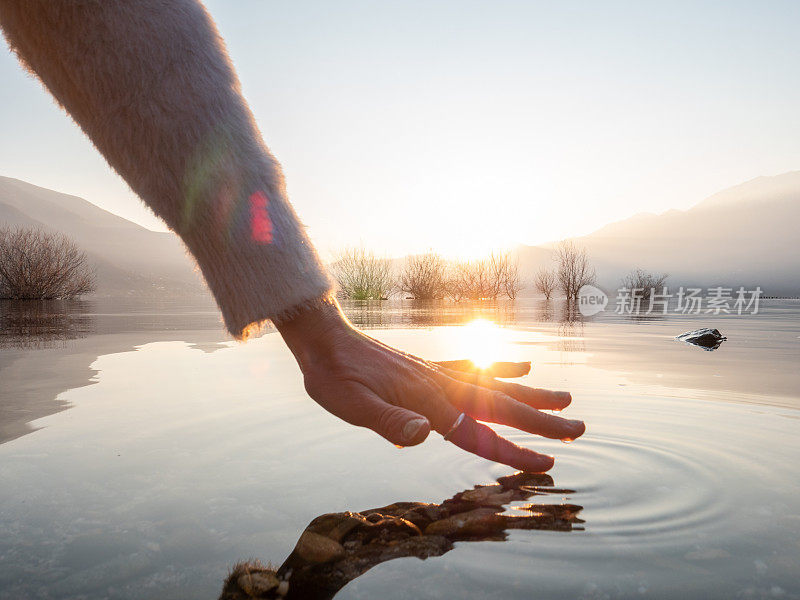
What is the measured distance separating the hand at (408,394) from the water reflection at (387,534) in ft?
0.36

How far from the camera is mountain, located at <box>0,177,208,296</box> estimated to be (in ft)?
235

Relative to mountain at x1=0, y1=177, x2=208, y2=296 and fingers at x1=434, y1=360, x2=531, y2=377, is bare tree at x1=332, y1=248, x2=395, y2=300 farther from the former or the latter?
mountain at x1=0, y1=177, x2=208, y2=296

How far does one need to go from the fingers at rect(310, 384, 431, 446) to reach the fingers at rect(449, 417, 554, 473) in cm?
16

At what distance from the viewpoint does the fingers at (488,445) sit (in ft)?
4.01

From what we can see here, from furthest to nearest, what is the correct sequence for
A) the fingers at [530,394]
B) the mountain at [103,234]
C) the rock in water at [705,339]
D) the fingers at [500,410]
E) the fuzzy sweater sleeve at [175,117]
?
the mountain at [103,234] → the rock in water at [705,339] → the fingers at [530,394] → the fingers at [500,410] → the fuzzy sweater sleeve at [175,117]

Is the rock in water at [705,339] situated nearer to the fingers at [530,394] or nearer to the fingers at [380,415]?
the fingers at [530,394]

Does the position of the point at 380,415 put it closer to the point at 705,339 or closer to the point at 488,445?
the point at 488,445

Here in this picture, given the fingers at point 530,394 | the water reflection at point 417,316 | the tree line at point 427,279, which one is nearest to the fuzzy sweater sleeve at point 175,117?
the fingers at point 530,394

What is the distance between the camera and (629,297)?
799 inches

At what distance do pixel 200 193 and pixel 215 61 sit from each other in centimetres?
20

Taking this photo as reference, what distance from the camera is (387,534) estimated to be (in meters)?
1.06

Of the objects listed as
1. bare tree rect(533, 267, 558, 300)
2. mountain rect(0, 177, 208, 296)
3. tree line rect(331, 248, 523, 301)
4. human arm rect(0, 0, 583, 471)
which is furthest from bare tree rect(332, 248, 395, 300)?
mountain rect(0, 177, 208, 296)

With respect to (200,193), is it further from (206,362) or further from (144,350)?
(144,350)

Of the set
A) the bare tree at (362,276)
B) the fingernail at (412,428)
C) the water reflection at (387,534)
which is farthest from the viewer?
the bare tree at (362,276)
